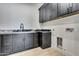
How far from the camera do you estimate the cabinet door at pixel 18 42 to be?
320 centimetres

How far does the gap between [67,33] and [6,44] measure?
171 cm

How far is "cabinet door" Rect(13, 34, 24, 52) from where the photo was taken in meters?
3.20

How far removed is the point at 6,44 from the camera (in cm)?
317

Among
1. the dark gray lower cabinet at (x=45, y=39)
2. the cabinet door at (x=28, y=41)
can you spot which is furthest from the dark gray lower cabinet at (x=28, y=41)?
the dark gray lower cabinet at (x=45, y=39)

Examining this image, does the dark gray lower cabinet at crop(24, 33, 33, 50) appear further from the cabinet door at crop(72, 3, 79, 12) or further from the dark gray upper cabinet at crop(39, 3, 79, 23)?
the cabinet door at crop(72, 3, 79, 12)

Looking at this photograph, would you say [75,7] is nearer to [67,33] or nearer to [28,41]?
[67,33]

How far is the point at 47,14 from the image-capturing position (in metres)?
3.54

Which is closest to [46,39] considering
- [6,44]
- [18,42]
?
[18,42]

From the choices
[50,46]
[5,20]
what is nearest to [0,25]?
[5,20]

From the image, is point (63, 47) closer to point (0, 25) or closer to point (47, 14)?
point (47, 14)

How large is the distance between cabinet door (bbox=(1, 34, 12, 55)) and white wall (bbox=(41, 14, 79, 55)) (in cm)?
105

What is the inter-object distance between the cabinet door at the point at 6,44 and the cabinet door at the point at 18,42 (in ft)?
0.37

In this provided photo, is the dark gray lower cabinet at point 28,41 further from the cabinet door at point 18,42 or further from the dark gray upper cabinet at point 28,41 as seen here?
the cabinet door at point 18,42

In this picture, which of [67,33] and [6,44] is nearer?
[67,33]
